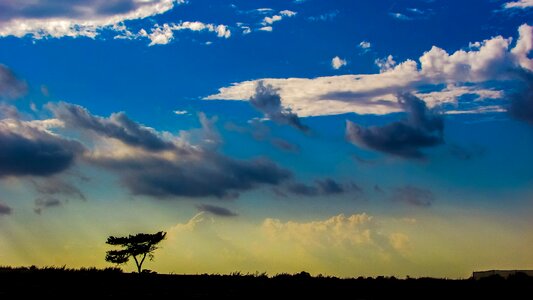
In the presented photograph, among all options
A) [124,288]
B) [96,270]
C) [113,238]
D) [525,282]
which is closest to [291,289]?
[124,288]

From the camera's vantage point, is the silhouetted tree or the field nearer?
the field

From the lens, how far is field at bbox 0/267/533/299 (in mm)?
32031

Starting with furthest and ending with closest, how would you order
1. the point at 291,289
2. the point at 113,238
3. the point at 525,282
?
the point at 113,238 < the point at 525,282 < the point at 291,289

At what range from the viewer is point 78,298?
29.3 metres

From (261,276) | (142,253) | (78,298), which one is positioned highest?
(142,253)

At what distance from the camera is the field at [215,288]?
32.0m

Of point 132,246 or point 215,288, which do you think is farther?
point 132,246

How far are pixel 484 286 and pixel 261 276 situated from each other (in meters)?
16.5

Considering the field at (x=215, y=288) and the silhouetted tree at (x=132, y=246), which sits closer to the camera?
the field at (x=215, y=288)

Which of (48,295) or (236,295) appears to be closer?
(48,295)

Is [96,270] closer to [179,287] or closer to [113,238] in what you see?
[179,287]

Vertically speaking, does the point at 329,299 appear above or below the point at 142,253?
below

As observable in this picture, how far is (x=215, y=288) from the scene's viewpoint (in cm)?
3791

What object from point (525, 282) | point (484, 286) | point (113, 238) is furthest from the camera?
point (113, 238)
